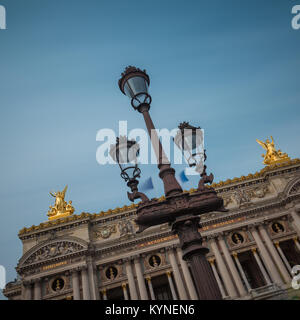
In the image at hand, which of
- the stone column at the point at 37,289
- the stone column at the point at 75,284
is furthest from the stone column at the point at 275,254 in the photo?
the stone column at the point at 37,289

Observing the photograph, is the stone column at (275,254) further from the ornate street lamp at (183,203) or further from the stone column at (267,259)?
the ornate street lamp at (183,203)

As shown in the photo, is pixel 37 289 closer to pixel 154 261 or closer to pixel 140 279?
pixel 140 279

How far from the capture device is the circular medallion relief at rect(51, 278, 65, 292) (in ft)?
72.6

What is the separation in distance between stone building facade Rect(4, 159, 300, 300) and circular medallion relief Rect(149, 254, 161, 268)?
0.09 metres

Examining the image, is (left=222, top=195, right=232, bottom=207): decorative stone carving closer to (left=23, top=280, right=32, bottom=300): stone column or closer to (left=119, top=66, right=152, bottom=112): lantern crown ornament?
(left=23, top=280, right=32, bottom=300): stone column

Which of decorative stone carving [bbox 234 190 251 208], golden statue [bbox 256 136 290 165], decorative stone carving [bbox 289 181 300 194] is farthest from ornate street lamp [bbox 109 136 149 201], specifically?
golden statue [bbox 256 136 290 165]

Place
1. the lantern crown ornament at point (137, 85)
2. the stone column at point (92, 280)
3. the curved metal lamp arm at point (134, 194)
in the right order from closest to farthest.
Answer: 1. the curved metal lamp arm at point (134, 194)
2. the lantern crown ornament at point (137, 85)
3. the stone column at point (92, 280)

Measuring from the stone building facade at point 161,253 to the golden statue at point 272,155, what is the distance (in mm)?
1847

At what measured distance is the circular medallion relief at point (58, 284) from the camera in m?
22.1
